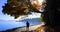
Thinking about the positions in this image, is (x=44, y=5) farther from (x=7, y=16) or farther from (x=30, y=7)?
(x=7, y=16)

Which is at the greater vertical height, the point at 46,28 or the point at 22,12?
the point at 22,12

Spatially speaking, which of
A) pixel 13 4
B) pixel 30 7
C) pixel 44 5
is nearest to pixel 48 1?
pixel 44 5

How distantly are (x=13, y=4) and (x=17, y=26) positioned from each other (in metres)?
0.39

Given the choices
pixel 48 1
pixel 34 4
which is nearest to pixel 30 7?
pixel 34 4

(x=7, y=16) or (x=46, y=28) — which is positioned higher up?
(x=7, y=16)

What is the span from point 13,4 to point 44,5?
1.79ft

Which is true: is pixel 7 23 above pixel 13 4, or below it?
below

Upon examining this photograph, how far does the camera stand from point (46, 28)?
382cm

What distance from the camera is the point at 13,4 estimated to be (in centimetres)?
382

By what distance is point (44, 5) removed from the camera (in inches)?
151

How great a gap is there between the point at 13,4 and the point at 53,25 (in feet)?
2.59

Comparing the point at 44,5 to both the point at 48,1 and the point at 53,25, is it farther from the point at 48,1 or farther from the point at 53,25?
the point at 53,25

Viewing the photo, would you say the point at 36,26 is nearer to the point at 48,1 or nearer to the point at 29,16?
the point at 29,16

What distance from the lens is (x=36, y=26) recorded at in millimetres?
3822
